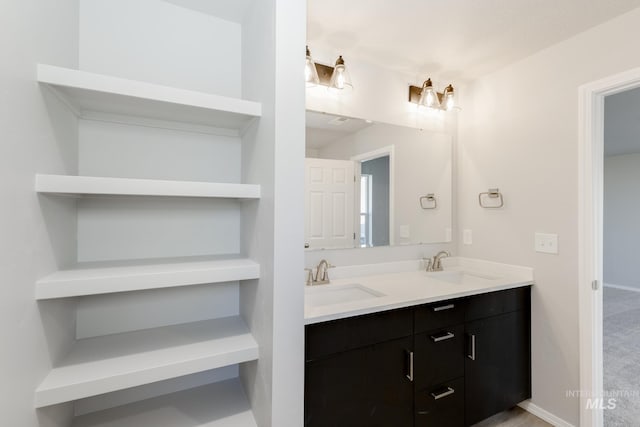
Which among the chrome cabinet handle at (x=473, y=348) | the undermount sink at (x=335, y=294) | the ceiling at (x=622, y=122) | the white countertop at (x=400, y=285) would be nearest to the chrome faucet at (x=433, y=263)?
the white countertop at (x=400, y=285)

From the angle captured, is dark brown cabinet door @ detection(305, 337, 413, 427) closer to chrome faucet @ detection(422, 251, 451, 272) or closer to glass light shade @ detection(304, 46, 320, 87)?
chrome faucet @ detection(422, 251, 451, 272)

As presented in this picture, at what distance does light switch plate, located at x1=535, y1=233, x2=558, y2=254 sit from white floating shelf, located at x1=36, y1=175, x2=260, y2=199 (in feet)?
6.08

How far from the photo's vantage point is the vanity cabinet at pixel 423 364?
1.29 meters

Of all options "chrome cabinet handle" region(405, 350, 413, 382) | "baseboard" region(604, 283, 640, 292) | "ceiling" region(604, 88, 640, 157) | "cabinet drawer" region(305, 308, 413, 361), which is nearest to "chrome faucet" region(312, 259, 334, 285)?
"cabinet drawer" region(305, 308, 413, 361)

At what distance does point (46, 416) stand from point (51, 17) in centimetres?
132

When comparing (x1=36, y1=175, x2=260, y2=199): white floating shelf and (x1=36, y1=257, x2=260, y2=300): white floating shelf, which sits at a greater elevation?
(x1=36, y1=175, x2=260, y2=199): white floating shelf

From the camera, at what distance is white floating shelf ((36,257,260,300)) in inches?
37.1

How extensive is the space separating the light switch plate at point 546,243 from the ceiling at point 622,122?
139cm

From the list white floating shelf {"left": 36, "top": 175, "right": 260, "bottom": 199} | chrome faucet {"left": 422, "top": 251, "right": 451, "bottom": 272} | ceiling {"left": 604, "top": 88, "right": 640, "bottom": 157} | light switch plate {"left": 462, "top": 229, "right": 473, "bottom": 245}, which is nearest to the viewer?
white floating shelf {"left": 36, "top": 175, "right": 260, "bottom": 199}

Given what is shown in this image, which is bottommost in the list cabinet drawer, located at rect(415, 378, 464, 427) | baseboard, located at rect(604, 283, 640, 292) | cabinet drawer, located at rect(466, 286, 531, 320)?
baseboard, located at rect(604, 283, 640, 292)

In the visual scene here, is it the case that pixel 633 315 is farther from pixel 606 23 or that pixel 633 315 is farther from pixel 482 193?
pixel 606 23

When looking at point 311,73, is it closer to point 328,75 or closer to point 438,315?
point 328,75

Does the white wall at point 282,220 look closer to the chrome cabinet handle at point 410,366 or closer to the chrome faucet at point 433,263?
the chrome cabinet handle at point 410,366

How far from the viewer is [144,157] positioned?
134cm
